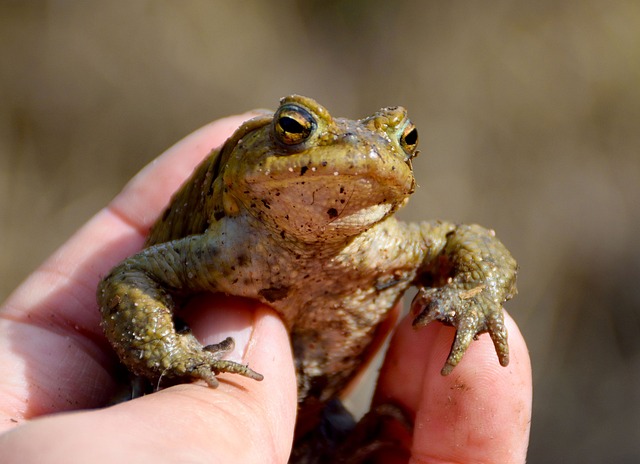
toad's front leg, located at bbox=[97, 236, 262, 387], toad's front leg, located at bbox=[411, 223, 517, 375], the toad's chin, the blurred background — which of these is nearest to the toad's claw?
toad's front leg, located at bbox=[97, 236, 262, 387]

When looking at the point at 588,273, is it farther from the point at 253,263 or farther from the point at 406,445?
the point at 253,263

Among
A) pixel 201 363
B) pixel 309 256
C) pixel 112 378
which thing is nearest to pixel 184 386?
pixel 201 363

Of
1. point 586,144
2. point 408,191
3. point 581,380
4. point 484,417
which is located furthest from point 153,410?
point 586,144

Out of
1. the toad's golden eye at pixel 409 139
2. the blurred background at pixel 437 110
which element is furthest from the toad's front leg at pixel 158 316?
the blurred background at pixel 437 110

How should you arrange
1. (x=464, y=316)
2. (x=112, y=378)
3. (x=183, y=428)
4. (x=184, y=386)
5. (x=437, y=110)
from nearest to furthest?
(x=183, y=428) < (x=184, y=386) < (x=464, y=316) < (x=112, y=378) < (x=437, y=110)

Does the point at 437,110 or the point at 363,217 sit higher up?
the point at 437,110

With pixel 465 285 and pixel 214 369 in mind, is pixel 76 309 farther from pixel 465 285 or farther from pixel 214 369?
pixel 465 285
